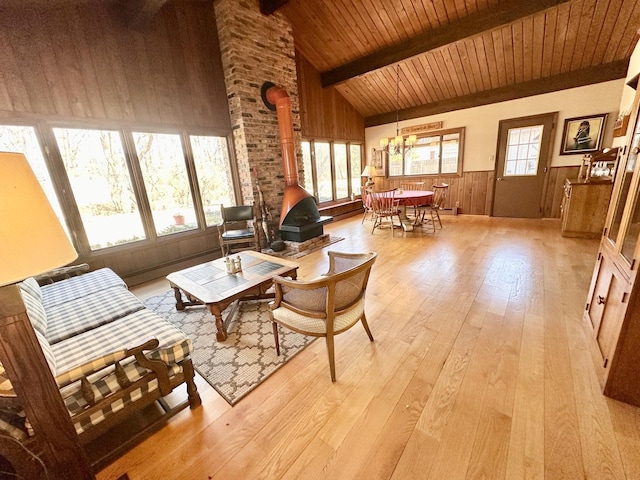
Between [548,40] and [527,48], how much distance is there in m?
0.27

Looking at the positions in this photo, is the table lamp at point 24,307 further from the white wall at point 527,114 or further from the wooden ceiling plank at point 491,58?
the white wall at point 527,114

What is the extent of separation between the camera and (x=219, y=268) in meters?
2.62

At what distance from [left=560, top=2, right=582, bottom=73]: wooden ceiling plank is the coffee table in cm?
535

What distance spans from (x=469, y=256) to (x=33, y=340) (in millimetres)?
4048

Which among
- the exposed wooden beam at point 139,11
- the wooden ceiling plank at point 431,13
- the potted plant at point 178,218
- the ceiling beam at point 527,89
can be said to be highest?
the wooden ceiling plank at point 431,13

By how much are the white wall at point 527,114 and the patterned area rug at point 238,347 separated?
233 inches

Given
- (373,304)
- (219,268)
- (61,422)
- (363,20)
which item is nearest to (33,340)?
(61,422)

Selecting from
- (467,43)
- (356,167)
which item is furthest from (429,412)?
(356,167)

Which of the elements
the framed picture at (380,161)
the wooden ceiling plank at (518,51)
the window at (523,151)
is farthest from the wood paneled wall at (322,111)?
the window at (523,151)

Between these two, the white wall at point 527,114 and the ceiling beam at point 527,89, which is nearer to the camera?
the ceiling beam at point 527,89

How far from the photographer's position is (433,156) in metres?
6.48

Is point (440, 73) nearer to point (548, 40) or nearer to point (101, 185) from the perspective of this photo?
point (548, 40)

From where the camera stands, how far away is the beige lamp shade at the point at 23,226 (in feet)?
2.00

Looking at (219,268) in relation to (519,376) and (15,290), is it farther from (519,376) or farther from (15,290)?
(519,376)
